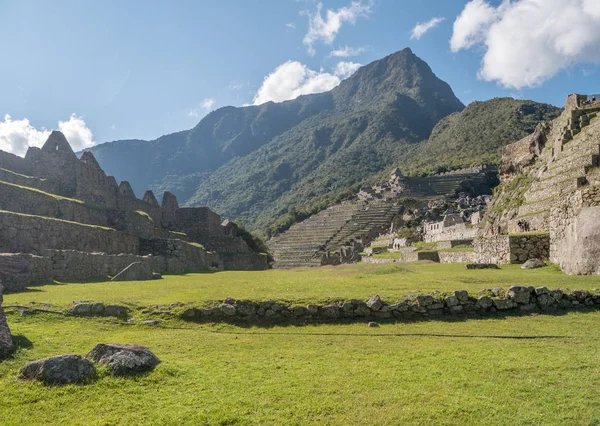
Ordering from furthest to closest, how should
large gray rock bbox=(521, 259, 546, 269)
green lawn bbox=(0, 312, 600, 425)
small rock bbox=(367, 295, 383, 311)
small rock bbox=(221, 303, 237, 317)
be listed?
large gray rock bbox=(521, 259, 546, 269), small rock bbox=(367, 295, 383, 311), small rock bbox=(221, 303, 237, 317), green lawn bbox=(0, 312, 600, 425)

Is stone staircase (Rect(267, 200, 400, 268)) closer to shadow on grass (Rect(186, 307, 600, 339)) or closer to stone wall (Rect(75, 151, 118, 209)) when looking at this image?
stone wall (Rect(75, 151, 118, 209))

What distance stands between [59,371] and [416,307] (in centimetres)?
685

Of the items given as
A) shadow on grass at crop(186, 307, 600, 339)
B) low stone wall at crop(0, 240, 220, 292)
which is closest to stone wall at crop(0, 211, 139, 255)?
low stone wall at crop(0, 240, 220, 292)

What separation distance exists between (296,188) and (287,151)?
4237 centimetres

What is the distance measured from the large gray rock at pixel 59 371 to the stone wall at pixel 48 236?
12181mm

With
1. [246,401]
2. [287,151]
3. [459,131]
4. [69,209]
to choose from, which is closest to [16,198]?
[69,209]

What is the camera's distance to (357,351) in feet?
22.2

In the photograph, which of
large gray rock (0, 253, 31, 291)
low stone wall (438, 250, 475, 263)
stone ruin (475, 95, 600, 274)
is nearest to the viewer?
large gray rock (0, 253, 31, 291)

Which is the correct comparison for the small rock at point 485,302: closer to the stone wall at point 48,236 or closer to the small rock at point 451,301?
the small rock at point 451,301

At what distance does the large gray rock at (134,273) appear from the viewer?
16109 millimetres

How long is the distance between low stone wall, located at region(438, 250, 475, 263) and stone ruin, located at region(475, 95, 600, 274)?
1501 millimetres

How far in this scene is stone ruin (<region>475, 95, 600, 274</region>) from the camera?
1269 centimetres

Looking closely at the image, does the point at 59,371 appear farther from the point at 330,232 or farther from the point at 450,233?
the point at 330,232

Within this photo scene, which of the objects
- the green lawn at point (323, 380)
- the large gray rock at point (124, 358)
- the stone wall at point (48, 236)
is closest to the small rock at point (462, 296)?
the green lawn at point (323, 380)
